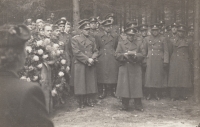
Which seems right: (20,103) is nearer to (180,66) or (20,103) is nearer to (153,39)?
(153,39)

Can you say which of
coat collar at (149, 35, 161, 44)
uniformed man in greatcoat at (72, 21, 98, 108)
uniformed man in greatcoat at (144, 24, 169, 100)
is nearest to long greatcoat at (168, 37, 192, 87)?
uniformed man in greatcoat at (144, 24, 169, 100)

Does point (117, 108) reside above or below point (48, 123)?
below

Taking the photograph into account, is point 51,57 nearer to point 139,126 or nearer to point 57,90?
point 57,90

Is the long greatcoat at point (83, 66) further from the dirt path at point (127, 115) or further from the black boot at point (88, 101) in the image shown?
the dirt path at point (127, 115)

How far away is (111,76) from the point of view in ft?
30.2

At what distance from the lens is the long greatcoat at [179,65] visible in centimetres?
936

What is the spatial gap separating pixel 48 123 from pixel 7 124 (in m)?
0.27

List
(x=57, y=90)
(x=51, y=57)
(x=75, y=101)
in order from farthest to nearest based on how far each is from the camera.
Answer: (x=75, y=101), (x=57, y=90), (x=51, y=57)

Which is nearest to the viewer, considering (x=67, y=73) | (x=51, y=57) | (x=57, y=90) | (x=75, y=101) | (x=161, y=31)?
(x=51, y=57)

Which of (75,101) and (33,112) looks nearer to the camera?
(33,112)

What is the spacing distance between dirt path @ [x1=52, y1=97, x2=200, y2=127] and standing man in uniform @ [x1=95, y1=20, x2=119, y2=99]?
51 cm

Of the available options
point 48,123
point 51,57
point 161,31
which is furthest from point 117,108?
point 48,123

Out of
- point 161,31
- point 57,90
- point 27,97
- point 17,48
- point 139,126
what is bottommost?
point 139,126

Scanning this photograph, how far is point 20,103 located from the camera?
83.6 inches
